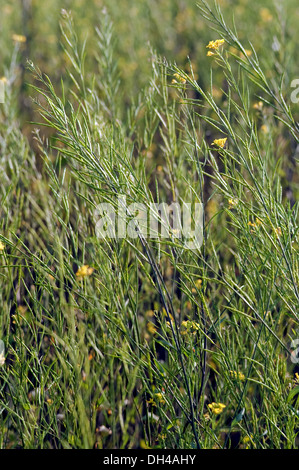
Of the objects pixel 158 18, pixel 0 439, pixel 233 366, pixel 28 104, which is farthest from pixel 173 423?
pixel 158 18

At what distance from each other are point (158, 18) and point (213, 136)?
1.55 m

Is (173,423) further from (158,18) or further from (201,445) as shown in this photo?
(158,18)

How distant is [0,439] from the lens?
1311 mm

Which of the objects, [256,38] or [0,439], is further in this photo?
[256,38]

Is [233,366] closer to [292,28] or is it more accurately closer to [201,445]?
[201,445]

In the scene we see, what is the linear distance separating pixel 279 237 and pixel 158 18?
11.4 feet

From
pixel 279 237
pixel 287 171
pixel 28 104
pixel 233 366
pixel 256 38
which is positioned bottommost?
pixel 233 366

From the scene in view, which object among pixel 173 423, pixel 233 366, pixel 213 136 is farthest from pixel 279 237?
pixel 213 136

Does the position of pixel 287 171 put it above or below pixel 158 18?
below
